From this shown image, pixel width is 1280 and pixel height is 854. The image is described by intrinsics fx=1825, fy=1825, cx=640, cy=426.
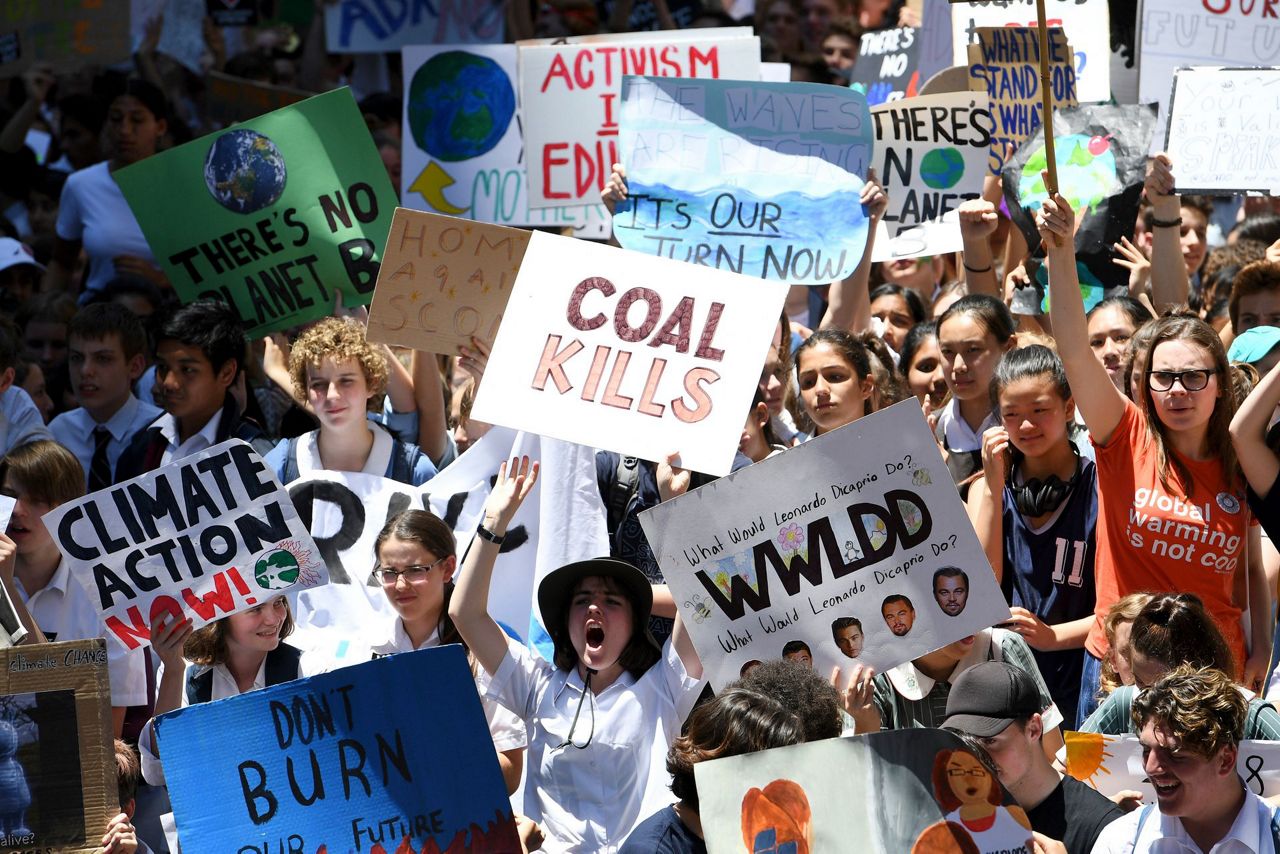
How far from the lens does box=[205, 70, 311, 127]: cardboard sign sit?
9.59 meters

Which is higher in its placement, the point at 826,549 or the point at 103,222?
the point at 103,222

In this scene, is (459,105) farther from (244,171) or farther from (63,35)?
(63,35)

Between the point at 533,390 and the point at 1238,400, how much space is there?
220 centimetres

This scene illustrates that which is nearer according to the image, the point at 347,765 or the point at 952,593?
the point at 347,765

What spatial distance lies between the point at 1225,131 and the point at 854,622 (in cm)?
314

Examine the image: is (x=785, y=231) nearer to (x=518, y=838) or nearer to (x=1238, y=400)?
(x=1238, y=400)

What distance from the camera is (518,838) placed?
4484 millimetres

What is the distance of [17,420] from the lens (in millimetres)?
7340

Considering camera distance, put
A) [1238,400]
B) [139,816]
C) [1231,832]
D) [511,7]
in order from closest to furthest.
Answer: [1231,832], [139,816], [1238,400], [511,7]

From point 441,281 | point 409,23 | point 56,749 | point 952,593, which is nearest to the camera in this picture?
point 56,749

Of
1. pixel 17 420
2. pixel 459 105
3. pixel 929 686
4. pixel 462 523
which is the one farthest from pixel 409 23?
pixel 929 686

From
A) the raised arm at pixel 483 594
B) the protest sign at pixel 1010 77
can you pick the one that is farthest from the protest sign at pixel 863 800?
the protest sign at pixel 1010 77

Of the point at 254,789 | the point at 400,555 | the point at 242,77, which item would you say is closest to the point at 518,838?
the point at 254,789

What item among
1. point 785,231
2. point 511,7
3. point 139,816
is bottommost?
point 139,816
